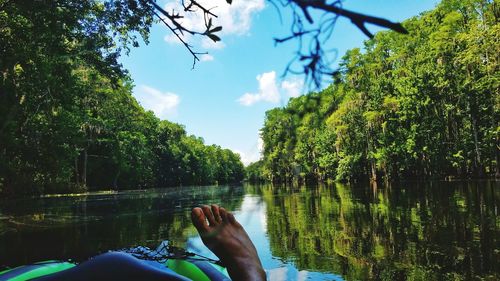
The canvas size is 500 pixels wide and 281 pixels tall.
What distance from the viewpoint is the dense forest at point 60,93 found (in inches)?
475

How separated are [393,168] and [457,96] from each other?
1041cm

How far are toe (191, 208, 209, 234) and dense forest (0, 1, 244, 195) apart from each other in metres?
1.87

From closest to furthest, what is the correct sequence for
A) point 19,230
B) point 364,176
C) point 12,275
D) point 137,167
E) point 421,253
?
point 12,275, point 421,253, point 19,230, point 364,176, point 137,167

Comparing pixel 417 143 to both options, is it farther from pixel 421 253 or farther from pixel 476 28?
pixel 421 253

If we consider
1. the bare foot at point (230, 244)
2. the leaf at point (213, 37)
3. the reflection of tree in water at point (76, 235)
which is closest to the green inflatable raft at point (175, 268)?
the bare foot at point (230, 244)

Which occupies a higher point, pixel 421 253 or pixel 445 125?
pixel 445 125

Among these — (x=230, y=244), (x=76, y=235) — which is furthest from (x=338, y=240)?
(x=76, y=235)

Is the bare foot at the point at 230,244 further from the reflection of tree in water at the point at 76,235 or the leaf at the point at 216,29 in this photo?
the reflection of tree in water at the point at 76,235

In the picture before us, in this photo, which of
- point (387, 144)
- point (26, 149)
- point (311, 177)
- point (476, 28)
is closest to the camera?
point (26, 149)

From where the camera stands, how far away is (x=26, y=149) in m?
22.4

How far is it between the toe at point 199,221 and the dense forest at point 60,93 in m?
1.87

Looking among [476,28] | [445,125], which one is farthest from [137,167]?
[476,28]

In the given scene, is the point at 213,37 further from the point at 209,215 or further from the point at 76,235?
the point at 76,235

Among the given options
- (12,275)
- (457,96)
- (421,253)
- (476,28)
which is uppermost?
(476,28)
